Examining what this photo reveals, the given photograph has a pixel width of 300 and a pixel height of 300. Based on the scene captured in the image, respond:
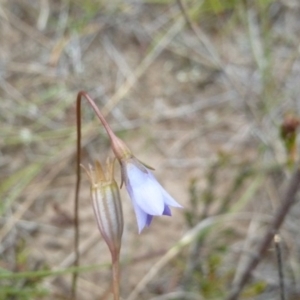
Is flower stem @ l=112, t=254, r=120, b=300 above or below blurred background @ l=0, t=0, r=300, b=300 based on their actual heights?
below

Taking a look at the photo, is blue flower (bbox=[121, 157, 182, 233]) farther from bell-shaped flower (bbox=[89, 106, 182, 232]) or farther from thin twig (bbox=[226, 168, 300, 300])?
thin twig (bbox=[226, 168, 300, 300])

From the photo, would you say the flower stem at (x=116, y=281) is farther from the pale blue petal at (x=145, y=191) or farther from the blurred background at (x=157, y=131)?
the blurred background at (x=157, y=131)

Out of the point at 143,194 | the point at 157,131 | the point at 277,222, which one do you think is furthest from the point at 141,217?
the point at 157,131

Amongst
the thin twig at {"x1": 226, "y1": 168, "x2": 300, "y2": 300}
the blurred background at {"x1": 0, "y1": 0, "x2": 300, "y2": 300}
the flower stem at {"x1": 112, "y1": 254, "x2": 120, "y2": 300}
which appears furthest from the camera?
the blurred background at {"x1": 0, "y1": 0, "x2": 300, "y2": 300}

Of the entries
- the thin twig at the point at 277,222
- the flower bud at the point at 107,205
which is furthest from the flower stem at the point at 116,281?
the thin twig at the point at 277,222

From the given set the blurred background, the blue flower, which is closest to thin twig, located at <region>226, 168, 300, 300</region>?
the blurred background

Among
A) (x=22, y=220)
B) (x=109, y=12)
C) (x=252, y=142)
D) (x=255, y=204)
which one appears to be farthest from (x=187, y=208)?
(x=109, y=12)
